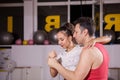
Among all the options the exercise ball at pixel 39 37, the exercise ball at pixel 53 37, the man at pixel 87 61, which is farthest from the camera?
the exercise ball at pixel 39 37

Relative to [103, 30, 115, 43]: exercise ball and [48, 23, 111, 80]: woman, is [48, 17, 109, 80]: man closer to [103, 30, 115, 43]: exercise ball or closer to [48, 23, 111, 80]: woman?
[48, 23, 111, 80]: woman

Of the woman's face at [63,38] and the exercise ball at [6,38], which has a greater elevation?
the woman's face at [63,38]

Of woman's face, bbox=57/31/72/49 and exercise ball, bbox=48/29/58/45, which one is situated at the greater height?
woman's face, bbox=57/31/72/49

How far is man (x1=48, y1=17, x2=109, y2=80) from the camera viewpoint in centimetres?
144

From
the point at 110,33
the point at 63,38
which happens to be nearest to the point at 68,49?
the point at 63,38

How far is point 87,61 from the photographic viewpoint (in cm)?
144

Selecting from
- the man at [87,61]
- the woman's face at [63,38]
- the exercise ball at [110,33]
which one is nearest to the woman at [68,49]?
the woman's face at [63,38]

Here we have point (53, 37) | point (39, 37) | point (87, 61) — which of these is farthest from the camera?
point (39, 37)

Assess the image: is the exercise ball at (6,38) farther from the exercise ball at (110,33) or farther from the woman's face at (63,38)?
the woman's face at (63,38)

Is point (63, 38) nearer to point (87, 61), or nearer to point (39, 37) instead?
point (87, 61)

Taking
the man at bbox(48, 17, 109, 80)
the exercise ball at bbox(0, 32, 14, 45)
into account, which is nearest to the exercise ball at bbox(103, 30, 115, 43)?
the exercise ball at bbox(0, 32, 14, 45)

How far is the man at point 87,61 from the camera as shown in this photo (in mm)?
1439

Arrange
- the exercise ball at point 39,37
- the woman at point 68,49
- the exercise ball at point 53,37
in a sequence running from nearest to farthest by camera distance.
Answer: the woman at point 68,49
the exercise ball at point 53,37
the exercise ball at point 39,37

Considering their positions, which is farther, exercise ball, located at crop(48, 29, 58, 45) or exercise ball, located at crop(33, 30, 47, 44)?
exercise ball, located at crop(33, 30, 47, 44)
